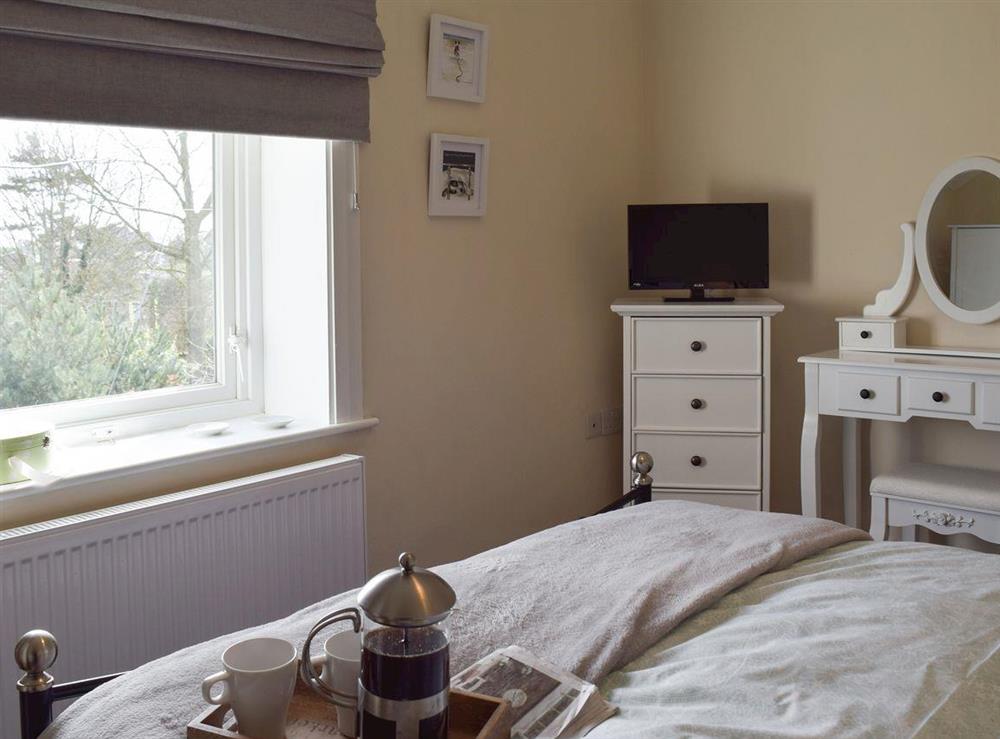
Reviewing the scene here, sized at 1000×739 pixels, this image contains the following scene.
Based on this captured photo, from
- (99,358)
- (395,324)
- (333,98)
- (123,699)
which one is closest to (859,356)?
(395,324)

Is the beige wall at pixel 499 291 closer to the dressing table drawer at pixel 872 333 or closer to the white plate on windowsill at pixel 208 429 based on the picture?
the white plate on windowsill at pixel 208 429

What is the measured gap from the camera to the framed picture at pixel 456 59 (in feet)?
9.87

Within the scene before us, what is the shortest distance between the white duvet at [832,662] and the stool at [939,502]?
114 cm

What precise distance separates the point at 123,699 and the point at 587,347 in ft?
8.48

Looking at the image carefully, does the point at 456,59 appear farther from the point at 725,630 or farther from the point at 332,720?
the point at 332,720

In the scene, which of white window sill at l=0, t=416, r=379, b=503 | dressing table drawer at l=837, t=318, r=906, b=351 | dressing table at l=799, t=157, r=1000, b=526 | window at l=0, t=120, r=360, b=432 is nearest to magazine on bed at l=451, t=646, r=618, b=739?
white window sill at l=0, t=416, r=379, b=503

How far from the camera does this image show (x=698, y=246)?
11.6 ft

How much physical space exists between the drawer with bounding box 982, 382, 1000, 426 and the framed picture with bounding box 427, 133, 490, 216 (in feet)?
5.21

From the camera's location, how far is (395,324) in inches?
118

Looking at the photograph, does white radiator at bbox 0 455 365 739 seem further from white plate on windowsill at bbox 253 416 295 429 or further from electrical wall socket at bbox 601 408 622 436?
electrical wall socket at bbox 601 408 622 436

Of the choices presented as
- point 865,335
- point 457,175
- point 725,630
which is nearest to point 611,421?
point 865,335

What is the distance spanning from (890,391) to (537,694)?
2.07 metres

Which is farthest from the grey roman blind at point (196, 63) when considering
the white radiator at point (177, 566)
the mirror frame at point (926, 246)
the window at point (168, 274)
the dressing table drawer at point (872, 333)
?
the mirror frame at point (926, 246)

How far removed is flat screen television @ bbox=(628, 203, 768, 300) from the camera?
3502mm
